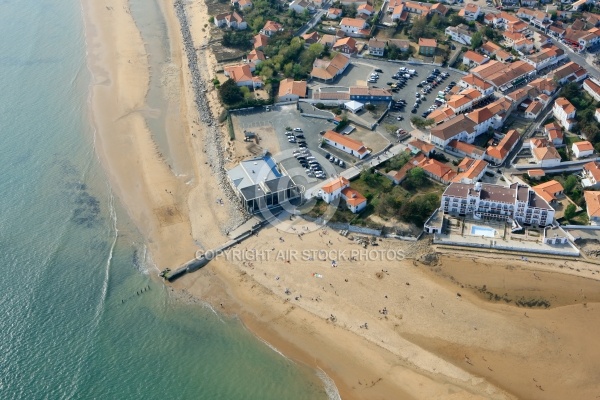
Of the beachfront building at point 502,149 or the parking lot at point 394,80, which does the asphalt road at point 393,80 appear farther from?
the beachfront building at point 502,149

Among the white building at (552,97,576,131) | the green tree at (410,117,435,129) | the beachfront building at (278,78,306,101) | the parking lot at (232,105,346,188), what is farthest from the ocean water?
the white building at (552,97,576,131)

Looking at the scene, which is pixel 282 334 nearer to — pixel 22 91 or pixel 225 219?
pixel 225 219

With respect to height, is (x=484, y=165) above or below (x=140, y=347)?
above

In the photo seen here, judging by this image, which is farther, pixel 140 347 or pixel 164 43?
pixel 164 43

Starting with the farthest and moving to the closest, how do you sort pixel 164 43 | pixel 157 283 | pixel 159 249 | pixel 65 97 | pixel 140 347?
pixel 164 43 < pixel 65 97 < pixel 159 249 < pixel 157 283 < pixel 140 347

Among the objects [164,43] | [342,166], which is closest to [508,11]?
[342,166]

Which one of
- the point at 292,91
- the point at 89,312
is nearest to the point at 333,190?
the point at 292,91

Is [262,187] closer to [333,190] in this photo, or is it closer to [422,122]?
[333,190]
